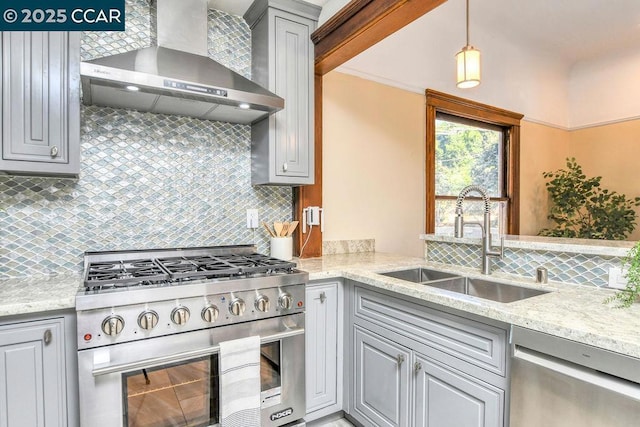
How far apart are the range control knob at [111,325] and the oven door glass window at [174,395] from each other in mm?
200

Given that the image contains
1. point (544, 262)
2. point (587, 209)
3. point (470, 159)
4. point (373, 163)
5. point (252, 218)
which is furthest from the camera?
point (587, 209)

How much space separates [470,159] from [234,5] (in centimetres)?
277

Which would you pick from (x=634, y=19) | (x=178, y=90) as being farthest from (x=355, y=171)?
(x=634, y=19)

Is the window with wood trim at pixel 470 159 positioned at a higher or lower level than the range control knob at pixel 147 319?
higher

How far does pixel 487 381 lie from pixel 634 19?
4515 mm

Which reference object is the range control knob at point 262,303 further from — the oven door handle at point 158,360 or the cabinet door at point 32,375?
the cabinet door at point 32,375

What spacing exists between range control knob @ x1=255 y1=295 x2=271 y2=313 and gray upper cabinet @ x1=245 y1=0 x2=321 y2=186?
0.79 meters

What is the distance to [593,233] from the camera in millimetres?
4121

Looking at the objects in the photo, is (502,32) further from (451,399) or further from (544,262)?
(451,399)

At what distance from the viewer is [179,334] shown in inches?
60.0


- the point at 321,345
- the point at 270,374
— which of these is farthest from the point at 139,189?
the point at 321,345

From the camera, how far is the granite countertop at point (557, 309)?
1.02 meters

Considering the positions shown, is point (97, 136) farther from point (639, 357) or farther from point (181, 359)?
point (639, 357)

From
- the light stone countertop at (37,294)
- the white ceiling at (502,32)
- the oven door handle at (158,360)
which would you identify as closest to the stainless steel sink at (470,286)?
the oven door handle at (158,360)
